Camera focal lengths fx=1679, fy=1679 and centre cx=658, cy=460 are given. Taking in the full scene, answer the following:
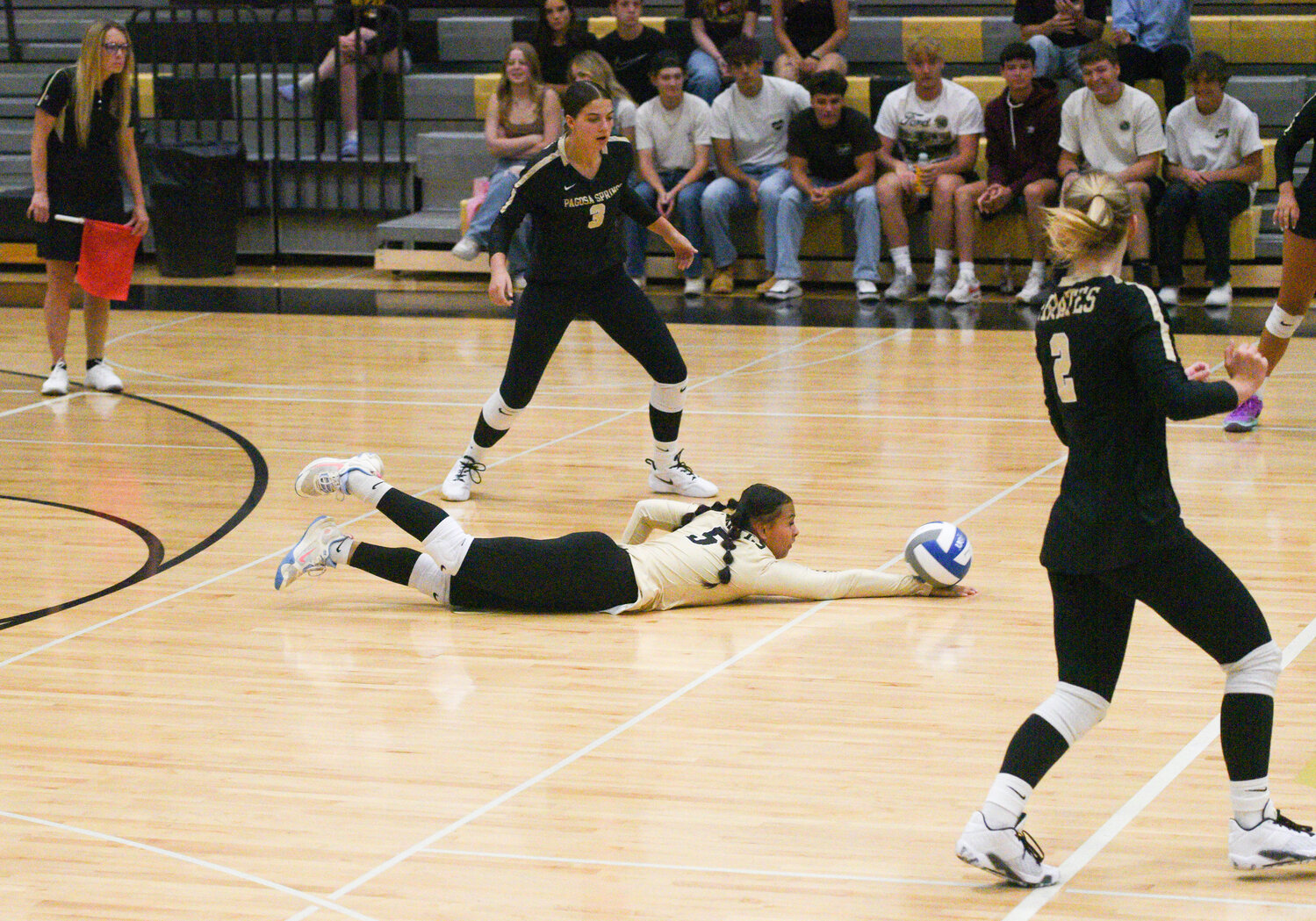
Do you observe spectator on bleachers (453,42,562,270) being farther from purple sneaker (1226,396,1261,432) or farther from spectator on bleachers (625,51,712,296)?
purple sneaker (1226,396,1261,432)

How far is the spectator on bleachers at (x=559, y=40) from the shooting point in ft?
39.1

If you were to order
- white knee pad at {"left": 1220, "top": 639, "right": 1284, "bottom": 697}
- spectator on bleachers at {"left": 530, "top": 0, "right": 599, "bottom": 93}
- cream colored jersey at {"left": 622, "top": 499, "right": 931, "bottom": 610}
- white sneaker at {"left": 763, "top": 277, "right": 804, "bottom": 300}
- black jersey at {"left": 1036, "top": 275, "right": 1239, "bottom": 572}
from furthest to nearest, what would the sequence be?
spectator on bleachers at {"left": 530, "top": 0, "right": 599, "bottom": 93} < white sneaker at {"left": 763, "top": 277, "right": 804, "bottom": 300} < cream colored jersey at {"left": 622, "top": 499, "right": 931, "bottom": 610} < white knee pad at {"left": 1220, "top": 639, "right": 1284, "bottom": 697} < black jersey at {"left": 1036, "top": 275, "right": 1239, "bottom": 572}

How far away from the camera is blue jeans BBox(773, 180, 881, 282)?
11070 millimetres

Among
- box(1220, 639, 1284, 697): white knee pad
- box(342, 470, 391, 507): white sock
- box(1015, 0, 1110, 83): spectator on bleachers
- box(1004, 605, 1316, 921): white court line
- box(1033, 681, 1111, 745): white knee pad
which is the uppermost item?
box(1015, 0, 1110, 83): spectator on bleachers

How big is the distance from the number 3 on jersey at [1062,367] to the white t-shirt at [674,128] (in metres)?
8.46

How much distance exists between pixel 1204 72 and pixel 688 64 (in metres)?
3.68

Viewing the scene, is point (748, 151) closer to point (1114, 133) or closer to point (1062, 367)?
point (1114, 133)

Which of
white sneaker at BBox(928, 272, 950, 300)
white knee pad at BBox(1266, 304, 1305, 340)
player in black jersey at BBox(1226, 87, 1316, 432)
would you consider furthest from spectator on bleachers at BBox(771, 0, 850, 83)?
white knee pad at BBox(1266, 304, 1305, 340)

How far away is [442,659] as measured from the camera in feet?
15.0

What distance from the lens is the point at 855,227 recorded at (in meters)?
11.3

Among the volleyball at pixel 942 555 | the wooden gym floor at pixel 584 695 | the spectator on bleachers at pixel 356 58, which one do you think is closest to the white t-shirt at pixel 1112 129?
the wooden gym floor at pixel 584 695

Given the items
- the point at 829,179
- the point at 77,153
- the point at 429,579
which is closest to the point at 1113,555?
the point at 429,579

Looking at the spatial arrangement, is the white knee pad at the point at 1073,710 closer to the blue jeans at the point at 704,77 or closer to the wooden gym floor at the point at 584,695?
the wooden gym floor at the point at 584,695

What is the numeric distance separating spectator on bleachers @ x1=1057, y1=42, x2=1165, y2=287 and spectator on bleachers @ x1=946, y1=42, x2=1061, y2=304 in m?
0.17
